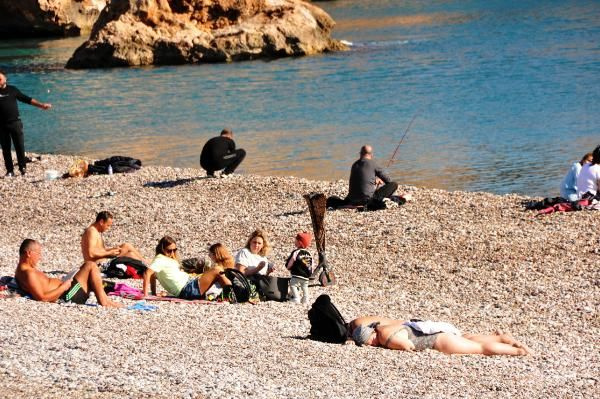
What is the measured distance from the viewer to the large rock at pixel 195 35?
50688 mm

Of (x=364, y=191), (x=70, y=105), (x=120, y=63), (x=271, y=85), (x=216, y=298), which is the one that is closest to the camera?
(x=216, y=298)

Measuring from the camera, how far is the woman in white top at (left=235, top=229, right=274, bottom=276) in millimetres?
12547

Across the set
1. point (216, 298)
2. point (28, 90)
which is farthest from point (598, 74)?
point (216, 298)

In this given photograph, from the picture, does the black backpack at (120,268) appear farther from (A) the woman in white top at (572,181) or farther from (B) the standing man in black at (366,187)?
(A) the woman in white top at (572,181)

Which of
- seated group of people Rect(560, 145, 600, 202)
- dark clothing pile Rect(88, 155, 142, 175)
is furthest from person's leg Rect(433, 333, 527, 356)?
dark clothing pile Rect(88, 155, 142, 175)

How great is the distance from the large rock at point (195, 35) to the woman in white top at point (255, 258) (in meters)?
38.2

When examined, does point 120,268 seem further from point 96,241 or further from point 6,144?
point 6,144

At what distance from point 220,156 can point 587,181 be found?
22.1ft

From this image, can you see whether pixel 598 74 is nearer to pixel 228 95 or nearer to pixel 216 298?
pixel 228 95

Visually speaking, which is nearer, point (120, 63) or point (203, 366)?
point (203, 366)

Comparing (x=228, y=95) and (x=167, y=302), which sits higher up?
(x=167, y=302)

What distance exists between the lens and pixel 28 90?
43.7 m

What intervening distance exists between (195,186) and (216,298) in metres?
7.94

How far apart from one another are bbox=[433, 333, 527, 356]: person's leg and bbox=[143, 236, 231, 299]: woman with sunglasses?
2.87 metres
